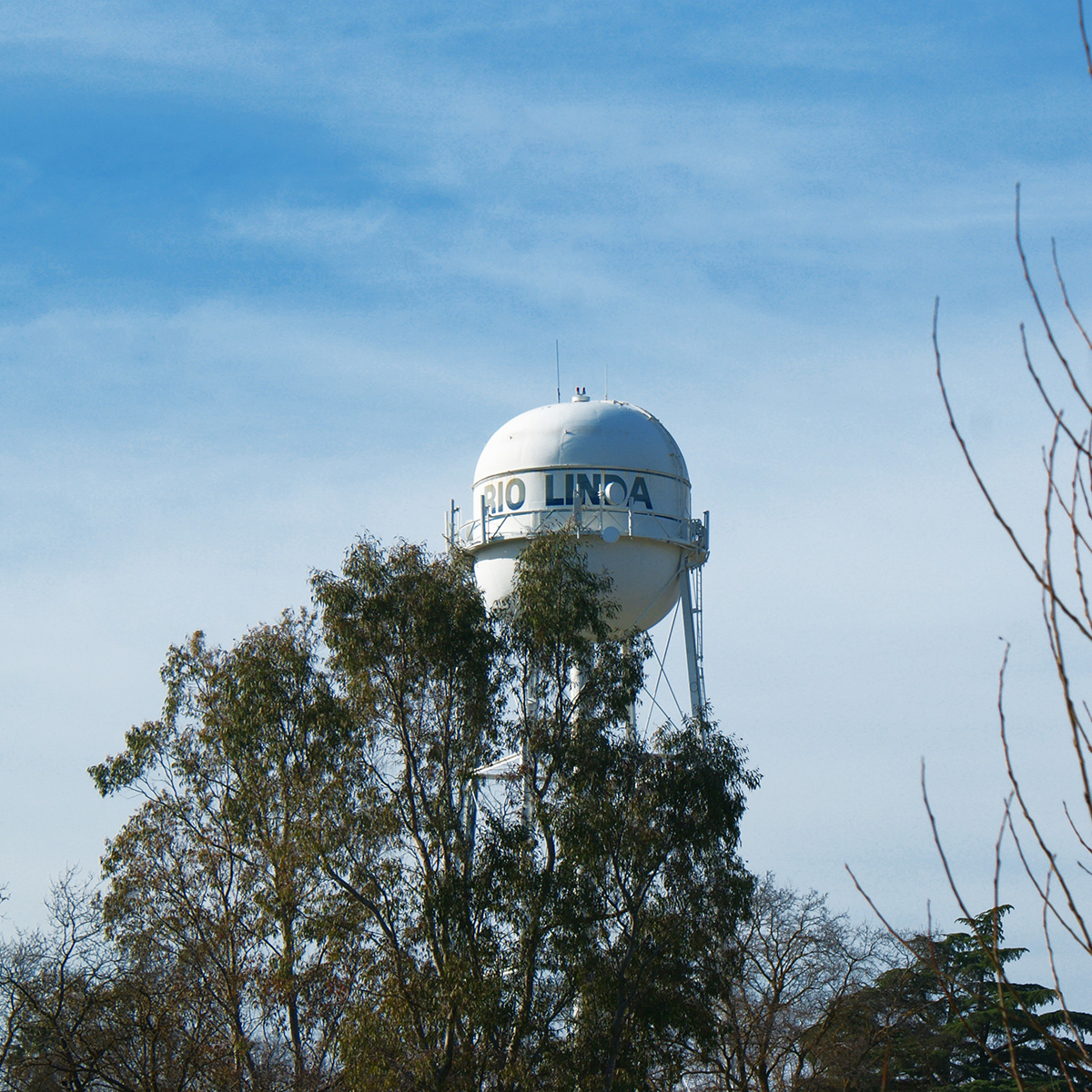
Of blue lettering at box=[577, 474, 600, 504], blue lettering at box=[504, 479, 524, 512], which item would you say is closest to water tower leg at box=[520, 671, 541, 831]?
blue lettering at box=[577, 474, 600, 504]

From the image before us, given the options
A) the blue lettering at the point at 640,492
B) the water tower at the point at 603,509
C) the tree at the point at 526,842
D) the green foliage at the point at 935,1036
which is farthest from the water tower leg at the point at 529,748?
the green foliage at the point at 935,1036

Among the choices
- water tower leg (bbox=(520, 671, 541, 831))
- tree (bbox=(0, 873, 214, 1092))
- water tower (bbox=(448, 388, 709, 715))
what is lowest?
tree (bbox=(0, 873, 214, 1092))

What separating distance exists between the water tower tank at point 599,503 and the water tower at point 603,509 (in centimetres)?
1

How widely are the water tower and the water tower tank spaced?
0.01m

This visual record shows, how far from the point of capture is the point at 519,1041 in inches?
664

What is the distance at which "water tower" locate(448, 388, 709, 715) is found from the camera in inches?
859

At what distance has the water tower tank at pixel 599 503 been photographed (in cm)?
2181

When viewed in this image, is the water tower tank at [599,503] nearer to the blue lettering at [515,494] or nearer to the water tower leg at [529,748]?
the blue lettering at [515,494]

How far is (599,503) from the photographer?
2194cm

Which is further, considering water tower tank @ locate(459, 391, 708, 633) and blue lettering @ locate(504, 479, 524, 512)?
blue lettering @ locate(504, 479, 524, 512)

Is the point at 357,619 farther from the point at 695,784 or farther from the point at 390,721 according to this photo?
the point at 695,784

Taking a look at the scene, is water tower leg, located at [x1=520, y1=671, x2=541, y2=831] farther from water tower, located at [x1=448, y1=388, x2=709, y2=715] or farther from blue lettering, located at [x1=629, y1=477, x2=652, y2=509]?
blue lettering, located at [x1=629, y1=477, x2=652, y2=509]

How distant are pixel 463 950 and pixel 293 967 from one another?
7.52 ft

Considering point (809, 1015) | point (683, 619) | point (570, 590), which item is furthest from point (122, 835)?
point (809, 1015)
